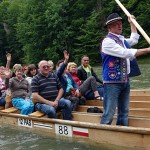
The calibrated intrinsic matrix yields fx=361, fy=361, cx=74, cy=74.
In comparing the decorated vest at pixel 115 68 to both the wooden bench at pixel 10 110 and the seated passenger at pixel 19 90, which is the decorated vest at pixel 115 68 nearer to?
the seated passenger at pixel 19 90

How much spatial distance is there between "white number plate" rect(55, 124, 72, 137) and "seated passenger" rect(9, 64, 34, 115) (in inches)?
46.2

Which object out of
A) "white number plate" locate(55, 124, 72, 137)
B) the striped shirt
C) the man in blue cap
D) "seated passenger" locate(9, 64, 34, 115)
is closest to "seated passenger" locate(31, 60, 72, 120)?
the striped shirt

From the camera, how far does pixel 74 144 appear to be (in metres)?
5.90

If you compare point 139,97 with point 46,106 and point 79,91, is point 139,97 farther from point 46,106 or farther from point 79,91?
point 46,106

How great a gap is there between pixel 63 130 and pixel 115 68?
5.60ft

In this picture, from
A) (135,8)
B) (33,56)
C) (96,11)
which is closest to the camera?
(135,8)

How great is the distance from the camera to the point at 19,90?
299 inches

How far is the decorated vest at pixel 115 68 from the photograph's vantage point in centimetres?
500

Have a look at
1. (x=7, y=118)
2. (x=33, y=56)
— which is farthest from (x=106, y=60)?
Result: (x=33, y=56)

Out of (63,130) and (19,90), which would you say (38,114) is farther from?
(19,90)

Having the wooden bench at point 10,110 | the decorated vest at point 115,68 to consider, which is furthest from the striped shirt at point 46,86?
the decorated vest at point 115,68

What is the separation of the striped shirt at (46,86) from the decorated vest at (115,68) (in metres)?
1.66

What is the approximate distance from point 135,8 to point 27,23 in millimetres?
13296

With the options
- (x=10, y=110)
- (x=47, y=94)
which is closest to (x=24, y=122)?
(x=10, y=110)
